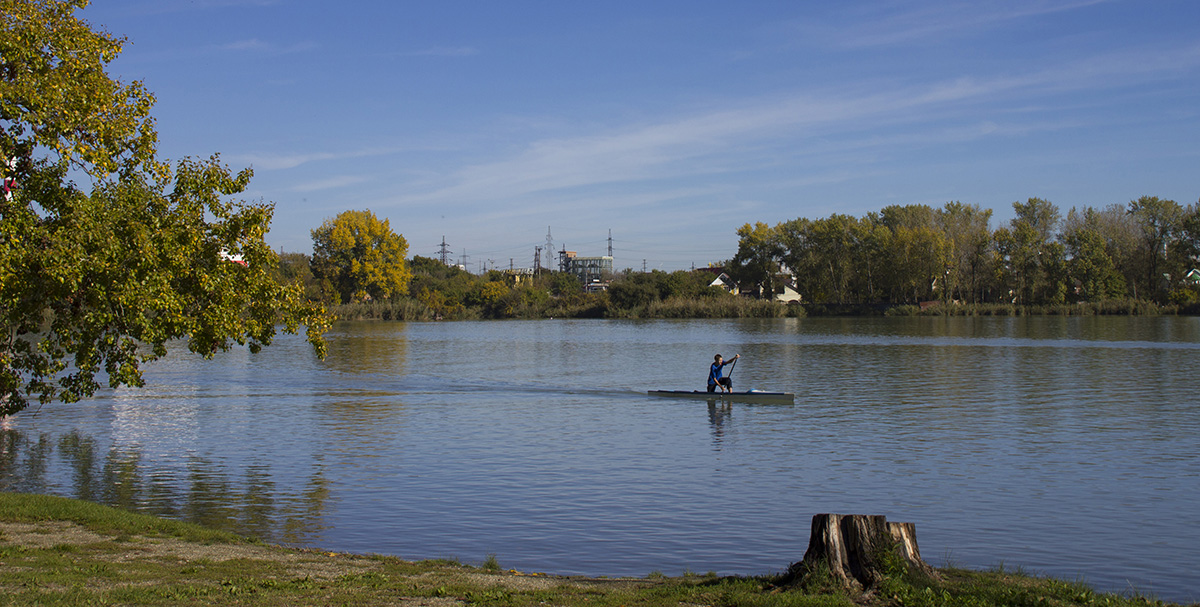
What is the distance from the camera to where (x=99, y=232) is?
41.6 ft

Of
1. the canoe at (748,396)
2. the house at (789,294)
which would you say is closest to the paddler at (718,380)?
the canoe at (748,396)

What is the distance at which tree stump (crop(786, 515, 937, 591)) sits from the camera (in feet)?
30.5

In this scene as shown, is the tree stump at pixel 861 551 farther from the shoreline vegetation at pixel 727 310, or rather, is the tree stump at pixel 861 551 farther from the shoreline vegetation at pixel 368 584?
the shoreline vegetation at pixel 727 310

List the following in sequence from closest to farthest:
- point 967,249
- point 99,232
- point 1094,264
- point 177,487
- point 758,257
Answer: point 99,232
point 177,487
point 1094,264
point 967,249
point 758,257

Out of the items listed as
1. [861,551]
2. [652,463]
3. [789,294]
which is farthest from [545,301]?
[861,551]

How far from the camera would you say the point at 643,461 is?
21031 mm

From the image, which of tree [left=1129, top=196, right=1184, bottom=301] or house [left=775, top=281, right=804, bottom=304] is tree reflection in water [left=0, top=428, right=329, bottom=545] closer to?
tree [left=1129, top=196, right=1184, bottom=301]

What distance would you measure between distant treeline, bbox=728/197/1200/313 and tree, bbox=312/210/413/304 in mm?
52347

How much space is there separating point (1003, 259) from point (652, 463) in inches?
4035

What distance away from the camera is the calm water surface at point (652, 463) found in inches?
540

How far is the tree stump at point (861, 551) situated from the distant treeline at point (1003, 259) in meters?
107

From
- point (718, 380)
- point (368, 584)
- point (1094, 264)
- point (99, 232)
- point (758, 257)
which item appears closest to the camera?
point (368, 584)

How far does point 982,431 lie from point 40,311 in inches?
857

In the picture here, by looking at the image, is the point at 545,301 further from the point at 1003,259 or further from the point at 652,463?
the point at 652,463
